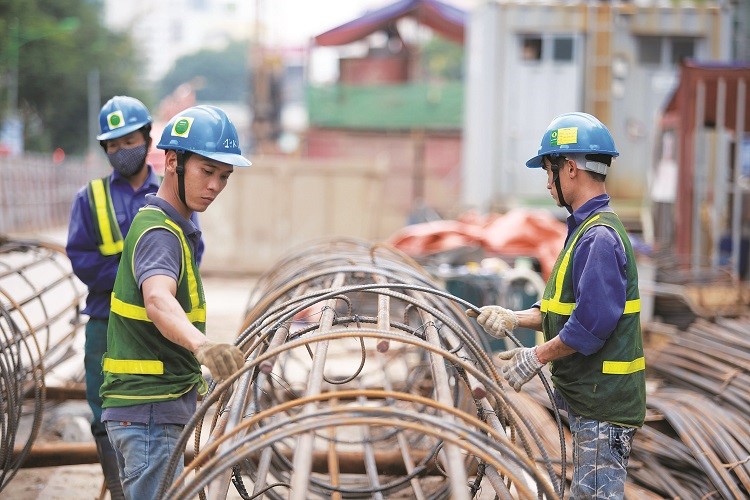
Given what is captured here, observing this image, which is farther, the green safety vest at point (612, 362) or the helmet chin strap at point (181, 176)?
the green safety vest at point (612, 362)

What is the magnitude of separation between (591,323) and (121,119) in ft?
9.12

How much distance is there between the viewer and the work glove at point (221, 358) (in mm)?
3045

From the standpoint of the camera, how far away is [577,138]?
3861 millimetres

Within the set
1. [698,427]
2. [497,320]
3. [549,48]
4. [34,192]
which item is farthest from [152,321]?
[34,192]

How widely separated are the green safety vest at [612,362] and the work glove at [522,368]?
7.2 inches

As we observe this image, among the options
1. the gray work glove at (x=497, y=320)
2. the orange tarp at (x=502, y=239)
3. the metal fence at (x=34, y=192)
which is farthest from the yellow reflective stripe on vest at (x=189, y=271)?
the metal fence at (x=34, y=192)

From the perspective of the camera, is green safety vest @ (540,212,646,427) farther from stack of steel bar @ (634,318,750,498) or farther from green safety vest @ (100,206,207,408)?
green safety vest @ (100,206,207,408)

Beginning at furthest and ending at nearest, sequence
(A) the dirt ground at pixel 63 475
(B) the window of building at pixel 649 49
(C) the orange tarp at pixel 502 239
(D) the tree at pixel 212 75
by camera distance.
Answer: (D) the tree at pixel 212 75 < (B) the window of building at pixel 649 49 < (C) the orange tarp at pixel 502 239 < (A) the dirt ground at pixel 63 475

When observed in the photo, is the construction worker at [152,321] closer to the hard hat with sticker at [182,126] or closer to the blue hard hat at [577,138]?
the hard hat with sticker at [182,126]

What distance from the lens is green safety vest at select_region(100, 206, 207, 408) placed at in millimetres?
3494

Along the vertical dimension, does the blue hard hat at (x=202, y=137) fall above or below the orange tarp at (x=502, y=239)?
above

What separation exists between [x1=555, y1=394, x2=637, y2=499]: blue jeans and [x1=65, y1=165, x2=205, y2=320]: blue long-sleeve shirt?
219 centimetres

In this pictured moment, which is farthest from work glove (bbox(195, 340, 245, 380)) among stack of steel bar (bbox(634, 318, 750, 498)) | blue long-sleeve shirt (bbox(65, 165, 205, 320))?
stack of steel bar (bbox(634, 318, 750, 498))

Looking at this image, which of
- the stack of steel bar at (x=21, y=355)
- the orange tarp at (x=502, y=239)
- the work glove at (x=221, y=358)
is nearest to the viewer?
the work glove at (x=221, y=358)
